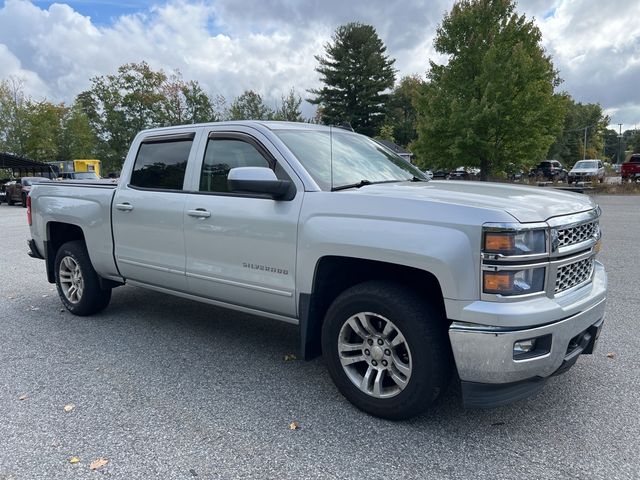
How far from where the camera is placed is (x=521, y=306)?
8.54 feet

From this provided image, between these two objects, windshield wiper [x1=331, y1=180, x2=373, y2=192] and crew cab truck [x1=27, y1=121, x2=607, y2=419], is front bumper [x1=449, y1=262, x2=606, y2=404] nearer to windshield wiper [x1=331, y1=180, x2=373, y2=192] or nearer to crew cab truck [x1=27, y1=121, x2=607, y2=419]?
crew cab truck [x1=27, y1=121, x2=607, y2=419]

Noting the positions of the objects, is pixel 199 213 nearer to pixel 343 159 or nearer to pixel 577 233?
pixel 343 159

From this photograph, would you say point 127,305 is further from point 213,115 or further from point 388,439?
point 213,115

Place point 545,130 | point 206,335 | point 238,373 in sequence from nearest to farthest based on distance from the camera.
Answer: point 238,373, point 206,335, point 545,130

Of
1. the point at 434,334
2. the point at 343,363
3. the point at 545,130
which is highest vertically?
the point at 545,130

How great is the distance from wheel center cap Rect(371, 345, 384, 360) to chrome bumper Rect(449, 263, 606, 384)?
0.50 meters

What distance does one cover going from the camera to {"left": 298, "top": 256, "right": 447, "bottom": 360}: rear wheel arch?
10.2ft

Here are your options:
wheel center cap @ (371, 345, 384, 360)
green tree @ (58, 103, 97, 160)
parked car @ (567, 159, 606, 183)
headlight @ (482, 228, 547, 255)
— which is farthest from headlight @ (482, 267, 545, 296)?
green tree @ (58, 103, 97, 160)

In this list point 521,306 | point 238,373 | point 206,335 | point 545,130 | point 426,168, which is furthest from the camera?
point 426,168

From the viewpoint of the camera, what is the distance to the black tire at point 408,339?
2833mm

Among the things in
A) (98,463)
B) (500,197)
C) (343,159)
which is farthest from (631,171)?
(98,463)

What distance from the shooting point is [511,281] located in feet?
8.52

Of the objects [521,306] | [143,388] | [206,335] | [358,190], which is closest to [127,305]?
[206,335]

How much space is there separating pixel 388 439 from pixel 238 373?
1.44 m
